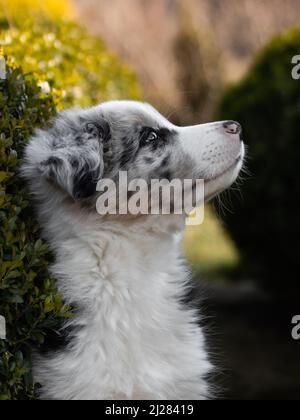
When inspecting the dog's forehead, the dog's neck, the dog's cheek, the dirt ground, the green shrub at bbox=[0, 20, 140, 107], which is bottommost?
the dirt ground

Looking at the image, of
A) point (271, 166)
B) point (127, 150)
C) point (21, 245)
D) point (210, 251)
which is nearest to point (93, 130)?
point (127, 150)

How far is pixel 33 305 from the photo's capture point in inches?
113

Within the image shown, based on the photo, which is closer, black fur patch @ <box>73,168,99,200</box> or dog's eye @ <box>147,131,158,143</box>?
black fur patch @ <box>73,168,99,200</box>

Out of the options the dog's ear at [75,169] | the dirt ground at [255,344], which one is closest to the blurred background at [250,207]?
the dirt ground at [255,344]

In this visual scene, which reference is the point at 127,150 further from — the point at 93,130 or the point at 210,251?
the point at 210,251

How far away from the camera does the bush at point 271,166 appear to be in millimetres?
6504

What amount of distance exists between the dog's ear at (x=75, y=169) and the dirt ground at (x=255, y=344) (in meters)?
2.73

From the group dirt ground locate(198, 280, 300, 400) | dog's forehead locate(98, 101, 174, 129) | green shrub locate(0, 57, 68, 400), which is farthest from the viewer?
dirt ground locate(198, 280, 300, 400)

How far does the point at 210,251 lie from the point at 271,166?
166 inches

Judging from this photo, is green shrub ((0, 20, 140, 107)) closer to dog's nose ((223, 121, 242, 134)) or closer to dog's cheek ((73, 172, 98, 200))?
dog's cheek ((73, 172, 98, 200))

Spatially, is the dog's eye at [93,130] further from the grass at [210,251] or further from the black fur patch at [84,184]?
the grass at [210,251]

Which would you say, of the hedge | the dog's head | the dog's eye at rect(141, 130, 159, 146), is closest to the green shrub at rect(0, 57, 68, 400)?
the hedge

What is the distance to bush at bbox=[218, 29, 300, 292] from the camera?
6504mm

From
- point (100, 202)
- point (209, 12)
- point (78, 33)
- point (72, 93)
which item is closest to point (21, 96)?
A: point (100, 202)
